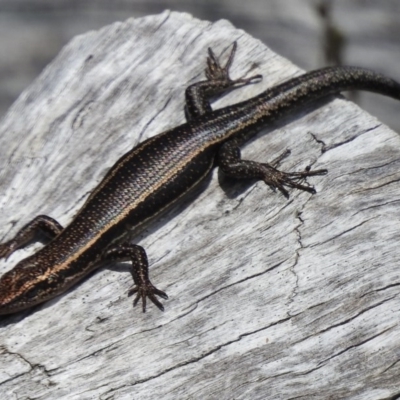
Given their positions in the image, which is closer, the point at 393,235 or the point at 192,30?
the point at 393,235

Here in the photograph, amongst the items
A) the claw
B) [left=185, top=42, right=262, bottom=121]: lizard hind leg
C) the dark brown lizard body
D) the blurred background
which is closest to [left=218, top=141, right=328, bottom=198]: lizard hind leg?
the dark brown lizard body

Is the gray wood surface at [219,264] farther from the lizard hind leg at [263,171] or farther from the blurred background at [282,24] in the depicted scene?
the blurred background at [282,24]

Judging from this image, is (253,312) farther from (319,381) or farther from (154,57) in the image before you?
(154,57)

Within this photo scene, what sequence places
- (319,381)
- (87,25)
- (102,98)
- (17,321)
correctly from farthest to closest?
(87,25), (102,98), (17,321), (319,381)

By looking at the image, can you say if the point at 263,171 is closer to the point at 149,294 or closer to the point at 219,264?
the point at 219,264

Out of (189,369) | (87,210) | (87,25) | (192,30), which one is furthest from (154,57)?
(189,369)

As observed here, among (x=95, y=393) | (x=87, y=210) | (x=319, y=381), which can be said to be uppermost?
(x=87, y=210)

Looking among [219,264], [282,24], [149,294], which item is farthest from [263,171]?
[282,24]

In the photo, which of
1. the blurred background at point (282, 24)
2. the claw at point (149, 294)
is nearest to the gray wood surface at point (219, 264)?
the claw at point (149, 294)
